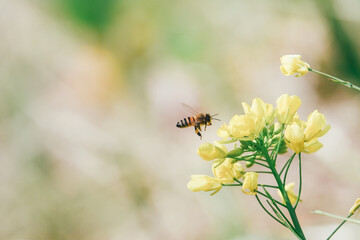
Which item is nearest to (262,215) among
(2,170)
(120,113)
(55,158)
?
(120,113)

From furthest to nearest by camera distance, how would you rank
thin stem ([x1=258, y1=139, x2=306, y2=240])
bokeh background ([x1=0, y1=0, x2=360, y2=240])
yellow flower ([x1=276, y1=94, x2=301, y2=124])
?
1. bokeh background ([x1=0, y1=0, x2=360, y2=240])
2. yellow flower ([x1=276, y1=94, x2=301, y2=124])
3. thin stem ([x1=258, y1=139, x2=306, y2=240])

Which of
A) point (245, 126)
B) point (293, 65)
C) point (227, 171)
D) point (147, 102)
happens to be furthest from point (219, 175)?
point (147, 102)

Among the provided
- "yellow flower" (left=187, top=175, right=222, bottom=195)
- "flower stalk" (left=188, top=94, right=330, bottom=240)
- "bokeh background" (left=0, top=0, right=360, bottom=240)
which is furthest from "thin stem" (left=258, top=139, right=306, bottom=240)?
"bokeh background" (left=0, top=0, right=360, bottom=240)

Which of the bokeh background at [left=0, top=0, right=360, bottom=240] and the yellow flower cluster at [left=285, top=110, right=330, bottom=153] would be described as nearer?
the yellow flower cluster at [left=285, top=110, right=330, bottom=153]

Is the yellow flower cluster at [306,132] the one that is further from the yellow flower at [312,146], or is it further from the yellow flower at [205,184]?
the yellow flower at [205,184]

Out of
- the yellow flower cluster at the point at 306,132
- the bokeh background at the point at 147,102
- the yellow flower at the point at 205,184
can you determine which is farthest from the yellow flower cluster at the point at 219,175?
the bokeh background at the point at 147,102

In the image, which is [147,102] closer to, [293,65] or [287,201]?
[293,65]

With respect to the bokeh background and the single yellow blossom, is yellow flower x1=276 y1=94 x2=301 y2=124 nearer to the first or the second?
the single yellow blossom
